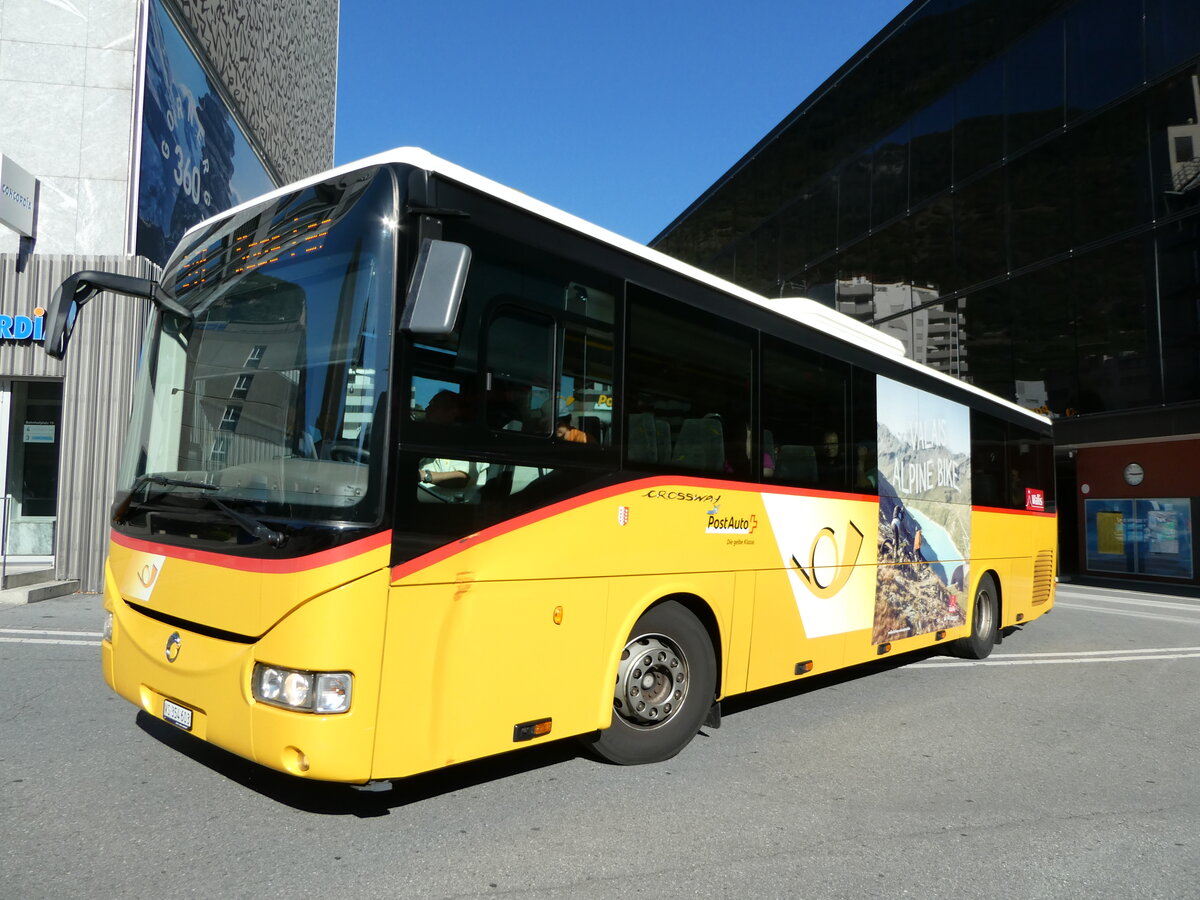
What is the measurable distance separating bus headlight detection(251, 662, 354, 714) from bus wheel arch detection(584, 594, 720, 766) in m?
1.66

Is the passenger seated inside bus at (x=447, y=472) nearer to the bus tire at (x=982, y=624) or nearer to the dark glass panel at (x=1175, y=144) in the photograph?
the bus tire at (x=982, y=624)

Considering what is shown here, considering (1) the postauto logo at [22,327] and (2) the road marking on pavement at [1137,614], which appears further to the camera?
(2) the road marking on pavement at [1137,614]

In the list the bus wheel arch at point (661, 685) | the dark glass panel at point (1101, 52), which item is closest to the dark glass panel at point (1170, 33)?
the dark glass panel at point (1101, 52)

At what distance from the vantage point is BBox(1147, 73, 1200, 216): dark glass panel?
18.9 meters

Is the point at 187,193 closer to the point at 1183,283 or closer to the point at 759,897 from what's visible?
the point at 759,897

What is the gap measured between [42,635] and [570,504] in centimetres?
697

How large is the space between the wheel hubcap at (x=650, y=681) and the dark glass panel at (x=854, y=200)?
2598 cm

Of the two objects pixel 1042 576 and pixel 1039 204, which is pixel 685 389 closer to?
pixel 1042 576

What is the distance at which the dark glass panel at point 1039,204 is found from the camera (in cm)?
2192

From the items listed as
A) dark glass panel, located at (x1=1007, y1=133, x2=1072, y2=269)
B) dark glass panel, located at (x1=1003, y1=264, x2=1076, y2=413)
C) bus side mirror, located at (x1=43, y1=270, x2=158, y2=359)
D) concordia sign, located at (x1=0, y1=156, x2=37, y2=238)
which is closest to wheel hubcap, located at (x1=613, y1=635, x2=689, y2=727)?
bus side mirror, located at (x1=43, y1=270, x2=158, y2=359)

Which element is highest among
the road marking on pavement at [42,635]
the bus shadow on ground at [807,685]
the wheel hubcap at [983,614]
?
the wheel hubcap at [983,614]

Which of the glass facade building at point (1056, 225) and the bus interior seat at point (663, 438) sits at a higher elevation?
the glass facade building at point (1056, 225)

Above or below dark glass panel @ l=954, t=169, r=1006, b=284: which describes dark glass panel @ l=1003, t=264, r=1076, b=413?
below

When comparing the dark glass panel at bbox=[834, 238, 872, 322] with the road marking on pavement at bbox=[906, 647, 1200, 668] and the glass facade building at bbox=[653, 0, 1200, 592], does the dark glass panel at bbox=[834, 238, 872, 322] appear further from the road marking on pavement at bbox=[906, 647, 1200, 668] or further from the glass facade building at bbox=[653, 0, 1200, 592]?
the road marking on pavement at bbox=[906, 647, 1200, 668]
